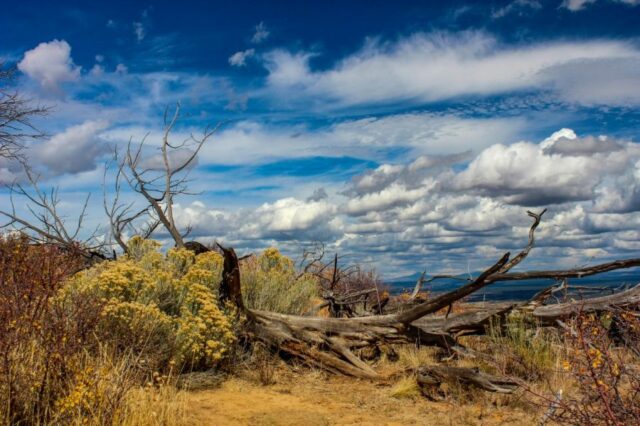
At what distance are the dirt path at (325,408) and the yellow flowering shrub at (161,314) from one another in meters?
0.64

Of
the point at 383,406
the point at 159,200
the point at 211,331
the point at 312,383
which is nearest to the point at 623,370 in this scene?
the point at 383,406

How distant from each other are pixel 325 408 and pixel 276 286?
146 inches

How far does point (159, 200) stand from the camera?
14195 millimetres

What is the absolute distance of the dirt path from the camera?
6355mm

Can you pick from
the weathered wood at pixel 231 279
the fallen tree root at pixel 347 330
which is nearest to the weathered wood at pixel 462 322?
the fallen tree root at pixel 347 330

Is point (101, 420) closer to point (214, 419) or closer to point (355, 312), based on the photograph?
point (214, 419)

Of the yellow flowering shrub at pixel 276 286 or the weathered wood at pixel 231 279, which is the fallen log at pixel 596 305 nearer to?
the yellow flowering shrub at pixel 276 286

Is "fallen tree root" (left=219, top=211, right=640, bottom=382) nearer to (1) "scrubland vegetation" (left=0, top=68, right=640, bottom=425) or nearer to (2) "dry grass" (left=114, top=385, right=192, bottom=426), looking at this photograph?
(1) "scrubland vegetation" (left=0, top=68, right=640, bottom=425)

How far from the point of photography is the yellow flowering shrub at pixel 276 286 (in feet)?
33.6

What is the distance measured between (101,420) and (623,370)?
424 cm

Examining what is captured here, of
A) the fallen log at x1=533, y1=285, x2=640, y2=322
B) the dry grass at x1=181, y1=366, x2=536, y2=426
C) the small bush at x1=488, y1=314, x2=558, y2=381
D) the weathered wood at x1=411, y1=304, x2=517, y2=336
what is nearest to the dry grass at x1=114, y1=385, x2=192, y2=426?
the dry grass at x1=181, y1=366, x2=536, y2=426

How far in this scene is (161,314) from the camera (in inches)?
310

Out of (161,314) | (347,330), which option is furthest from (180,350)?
(347,330)

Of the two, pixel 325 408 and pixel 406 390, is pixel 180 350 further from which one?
pixel 406 390
